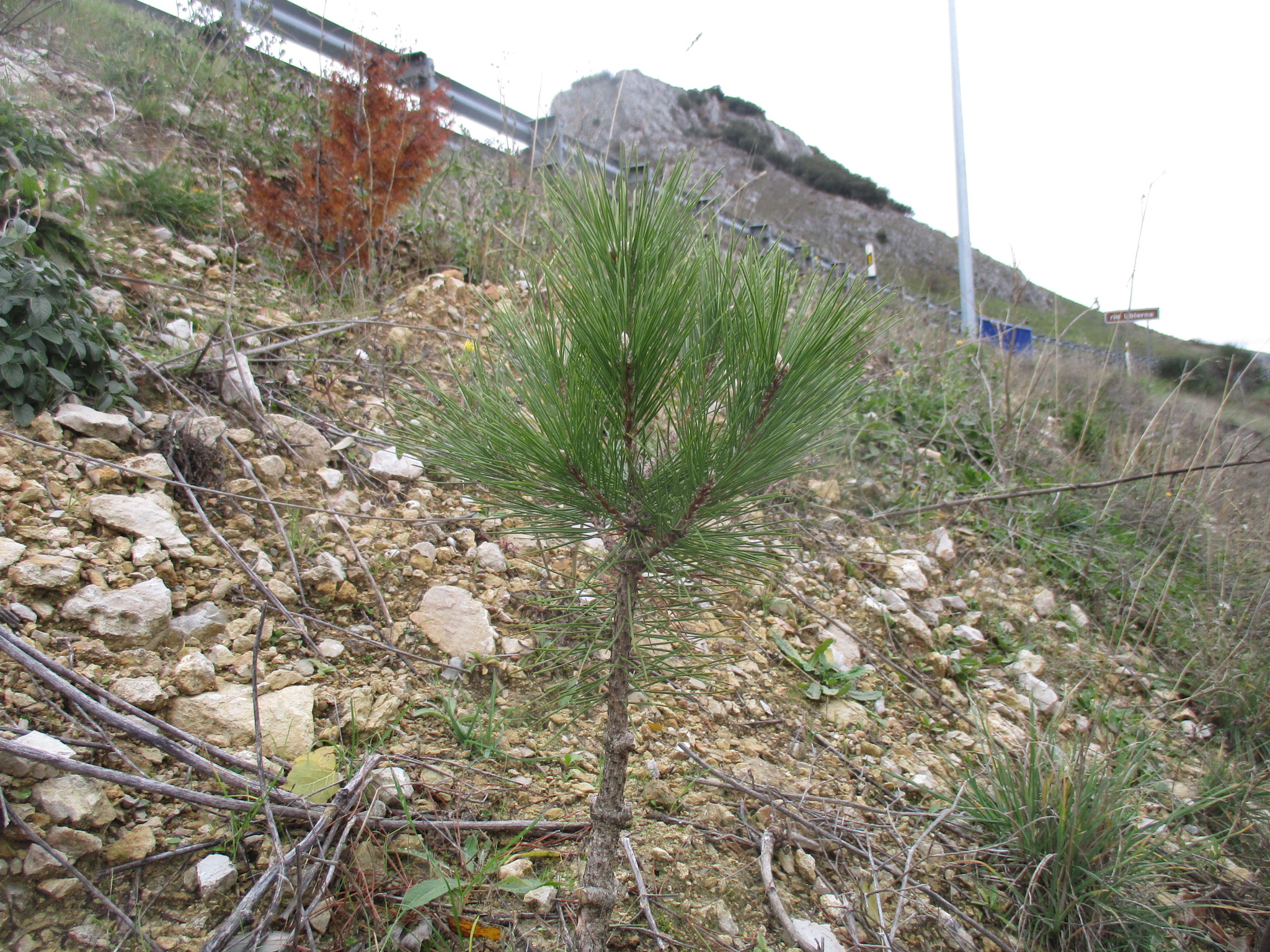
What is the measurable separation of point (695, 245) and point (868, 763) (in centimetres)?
174

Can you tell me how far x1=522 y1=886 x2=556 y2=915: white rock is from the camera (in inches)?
52.7

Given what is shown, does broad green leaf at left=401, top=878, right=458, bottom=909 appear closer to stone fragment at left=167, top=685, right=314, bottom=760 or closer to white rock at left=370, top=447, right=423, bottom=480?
stone fragment at left=167, top=685, right=314, bottom=760

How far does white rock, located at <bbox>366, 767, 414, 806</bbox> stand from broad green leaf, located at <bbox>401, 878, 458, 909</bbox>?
0.58 ft

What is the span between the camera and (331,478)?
238 cm

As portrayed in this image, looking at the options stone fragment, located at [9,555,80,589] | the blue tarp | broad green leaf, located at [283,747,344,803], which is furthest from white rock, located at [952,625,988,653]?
stone fragment, located at [9,555,80,589]

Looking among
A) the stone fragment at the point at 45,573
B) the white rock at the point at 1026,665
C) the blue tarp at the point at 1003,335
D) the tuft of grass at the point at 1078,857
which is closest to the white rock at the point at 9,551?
the stone fragment at the point at 45,573

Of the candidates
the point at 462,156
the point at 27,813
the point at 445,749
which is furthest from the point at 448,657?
the point at 462,156

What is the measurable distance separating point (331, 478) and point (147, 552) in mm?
701

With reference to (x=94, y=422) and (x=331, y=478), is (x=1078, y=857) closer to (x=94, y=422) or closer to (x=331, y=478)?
(x=331, y=478)

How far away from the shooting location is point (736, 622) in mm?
2480

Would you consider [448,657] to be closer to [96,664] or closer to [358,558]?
[358,558]

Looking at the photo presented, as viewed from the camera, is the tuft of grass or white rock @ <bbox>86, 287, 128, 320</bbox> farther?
white rock @ <bbox>86, 287, 128, 320</bbox>

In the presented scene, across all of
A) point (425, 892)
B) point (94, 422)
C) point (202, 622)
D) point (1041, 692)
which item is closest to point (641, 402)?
point (425, 892)

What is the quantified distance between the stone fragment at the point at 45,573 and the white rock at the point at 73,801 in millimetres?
541
